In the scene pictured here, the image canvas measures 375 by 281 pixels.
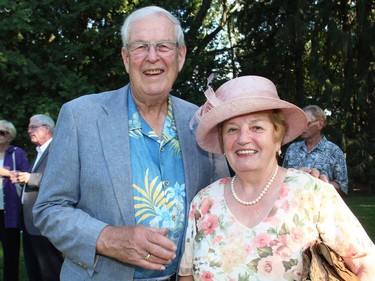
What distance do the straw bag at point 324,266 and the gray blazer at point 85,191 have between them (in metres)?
0.80

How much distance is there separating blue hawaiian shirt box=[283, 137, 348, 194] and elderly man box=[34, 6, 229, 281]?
3432mm

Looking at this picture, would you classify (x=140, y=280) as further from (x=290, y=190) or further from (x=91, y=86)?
(x=91, y=86)

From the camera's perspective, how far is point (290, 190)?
2217mm

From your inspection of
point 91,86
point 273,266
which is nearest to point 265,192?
point 273,266

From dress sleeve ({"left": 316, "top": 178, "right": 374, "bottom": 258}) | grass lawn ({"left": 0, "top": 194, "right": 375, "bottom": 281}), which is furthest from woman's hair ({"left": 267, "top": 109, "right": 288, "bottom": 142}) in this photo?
grass lawn ({"left": 0, "top": 194, "right": 375, "bottom": 281})

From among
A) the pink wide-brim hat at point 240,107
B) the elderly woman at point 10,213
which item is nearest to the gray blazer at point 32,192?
the elderly woman at point 10,213

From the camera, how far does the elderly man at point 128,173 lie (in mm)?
2201

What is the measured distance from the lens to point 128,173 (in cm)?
234

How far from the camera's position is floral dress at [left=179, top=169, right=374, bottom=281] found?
2088 mm

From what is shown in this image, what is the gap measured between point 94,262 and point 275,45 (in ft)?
46.6

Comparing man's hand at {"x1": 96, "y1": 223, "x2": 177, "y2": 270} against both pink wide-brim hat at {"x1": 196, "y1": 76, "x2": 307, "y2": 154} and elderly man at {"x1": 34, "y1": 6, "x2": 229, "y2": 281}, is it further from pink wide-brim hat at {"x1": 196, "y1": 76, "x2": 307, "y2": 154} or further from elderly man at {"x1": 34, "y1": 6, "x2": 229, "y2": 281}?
pink wide-brim hat at {"x1": 196, "y1": 76, "x2": 307, "y2": 154}

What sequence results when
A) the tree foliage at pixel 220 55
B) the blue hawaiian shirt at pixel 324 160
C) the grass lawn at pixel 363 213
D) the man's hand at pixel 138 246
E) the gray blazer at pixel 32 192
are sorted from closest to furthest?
1. the man's hand at pixel 138 246
2. the gray blazer at pixel 32 192
3. the blue hawaiian shirt at pixel 324 160
4. the grass lawn at pixel 363 213
5. the tree foliage at pixel 220 55

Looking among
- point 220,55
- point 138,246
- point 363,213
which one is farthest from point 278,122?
point 220,55

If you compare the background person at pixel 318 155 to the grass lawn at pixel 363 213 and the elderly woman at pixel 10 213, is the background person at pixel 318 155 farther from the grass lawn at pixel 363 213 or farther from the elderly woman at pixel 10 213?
the elderly woman at pixel 10 213
